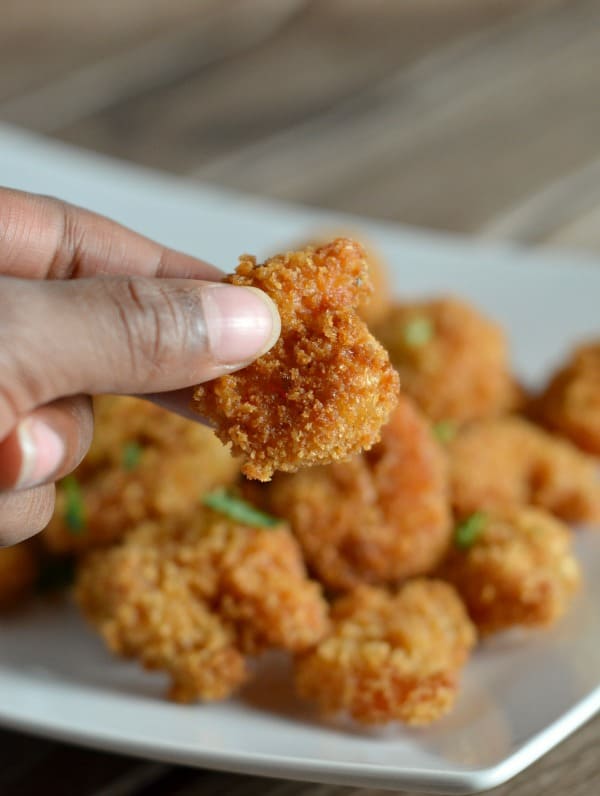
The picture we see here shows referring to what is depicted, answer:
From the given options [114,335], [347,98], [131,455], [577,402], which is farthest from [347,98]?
[114,335]

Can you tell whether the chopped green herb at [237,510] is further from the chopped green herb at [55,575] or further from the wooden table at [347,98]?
the wooden table at [347,98]

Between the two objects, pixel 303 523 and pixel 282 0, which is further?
pixel 282 0

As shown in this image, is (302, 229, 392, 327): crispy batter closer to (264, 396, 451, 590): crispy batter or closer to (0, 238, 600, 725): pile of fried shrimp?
(0, 238, 600, 725): pile of fried shrimp

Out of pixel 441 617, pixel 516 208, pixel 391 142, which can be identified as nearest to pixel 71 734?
pixel 441 617

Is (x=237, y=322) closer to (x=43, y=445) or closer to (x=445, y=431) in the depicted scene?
(x=43, y=445)

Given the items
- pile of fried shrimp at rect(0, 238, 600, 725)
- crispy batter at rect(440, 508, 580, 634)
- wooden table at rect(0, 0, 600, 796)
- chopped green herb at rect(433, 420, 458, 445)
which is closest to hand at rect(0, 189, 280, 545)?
pile of fried shrimp at rect(0, 238, 600, 725)

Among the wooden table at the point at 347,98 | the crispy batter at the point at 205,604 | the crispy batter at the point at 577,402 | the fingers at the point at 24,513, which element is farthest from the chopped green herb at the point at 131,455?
the wooden table at the point at 347,98

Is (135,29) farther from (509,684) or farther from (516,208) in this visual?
(509,684)
